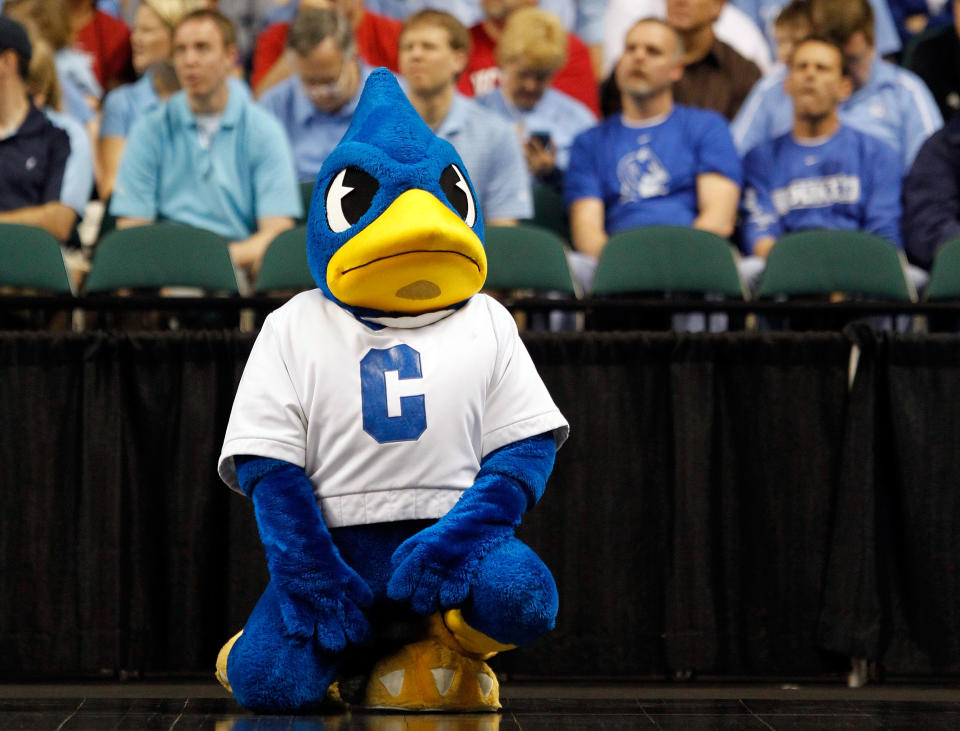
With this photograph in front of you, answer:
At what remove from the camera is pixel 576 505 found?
10.9 ft

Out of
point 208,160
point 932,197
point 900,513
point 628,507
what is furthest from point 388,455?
point 932,197

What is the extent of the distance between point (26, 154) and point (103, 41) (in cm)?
122

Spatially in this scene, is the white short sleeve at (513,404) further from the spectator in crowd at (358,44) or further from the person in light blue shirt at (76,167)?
the spectator in crowd at (358,44)

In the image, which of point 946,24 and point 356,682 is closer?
point 356,682

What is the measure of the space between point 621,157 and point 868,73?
1372 mm

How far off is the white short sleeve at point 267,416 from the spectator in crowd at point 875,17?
434 cm

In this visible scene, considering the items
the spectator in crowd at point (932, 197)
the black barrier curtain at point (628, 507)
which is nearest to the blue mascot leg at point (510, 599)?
the black barrier curtain at point (628, 507)

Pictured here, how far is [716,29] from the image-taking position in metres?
5.81

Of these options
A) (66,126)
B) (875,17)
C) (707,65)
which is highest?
(875,17)

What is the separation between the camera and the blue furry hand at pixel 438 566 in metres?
Result: 2.03

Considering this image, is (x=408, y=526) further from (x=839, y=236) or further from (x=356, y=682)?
(x=839, y=236)

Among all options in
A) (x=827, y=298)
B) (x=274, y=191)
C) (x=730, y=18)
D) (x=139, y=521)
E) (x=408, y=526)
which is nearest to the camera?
(x=408, y=526)

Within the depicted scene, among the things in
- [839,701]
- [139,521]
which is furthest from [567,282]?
[839,701]

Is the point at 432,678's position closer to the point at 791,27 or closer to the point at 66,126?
the point at 66,126
